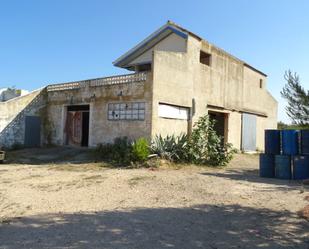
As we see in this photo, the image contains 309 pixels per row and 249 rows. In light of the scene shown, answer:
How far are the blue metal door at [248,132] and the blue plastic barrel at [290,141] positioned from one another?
1061cm

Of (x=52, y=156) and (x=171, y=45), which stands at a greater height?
(x=171, y=45)

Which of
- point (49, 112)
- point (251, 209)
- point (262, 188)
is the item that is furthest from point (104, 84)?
point (251, 209)

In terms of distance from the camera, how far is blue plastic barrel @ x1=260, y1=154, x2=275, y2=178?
11406 mm

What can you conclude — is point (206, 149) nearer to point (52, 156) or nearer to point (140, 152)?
point (140, 152)

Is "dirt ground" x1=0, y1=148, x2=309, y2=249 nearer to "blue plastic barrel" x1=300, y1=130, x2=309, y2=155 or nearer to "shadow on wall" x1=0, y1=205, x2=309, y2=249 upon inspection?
"shadow on wall" x1=0, y1=205, x2=309, y2=249

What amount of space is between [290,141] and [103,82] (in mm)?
9515

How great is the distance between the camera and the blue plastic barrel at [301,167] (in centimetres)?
1072

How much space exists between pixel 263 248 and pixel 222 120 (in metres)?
16.3

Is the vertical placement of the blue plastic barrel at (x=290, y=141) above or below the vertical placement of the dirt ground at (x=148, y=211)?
above

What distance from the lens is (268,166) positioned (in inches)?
450

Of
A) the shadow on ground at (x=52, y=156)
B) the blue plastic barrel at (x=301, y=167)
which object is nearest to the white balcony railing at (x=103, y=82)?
the shadow on ground at (x=52, y=156)

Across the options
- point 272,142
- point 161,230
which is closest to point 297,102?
point 272,142

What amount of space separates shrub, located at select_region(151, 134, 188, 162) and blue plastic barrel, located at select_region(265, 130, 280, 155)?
3705 mm

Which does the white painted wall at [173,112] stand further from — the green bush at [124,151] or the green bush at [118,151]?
the green bush at [118,151]
